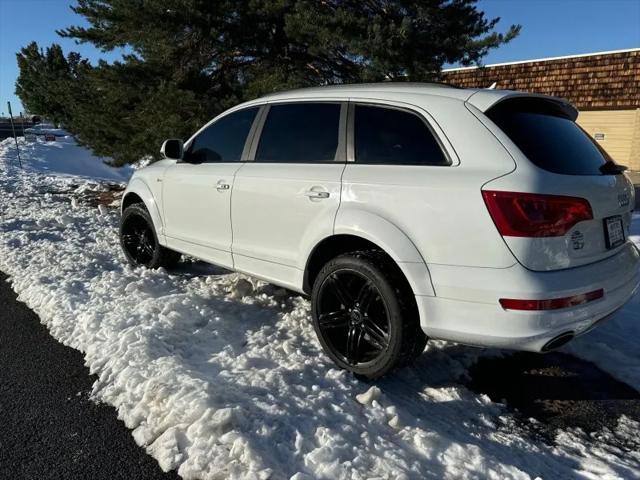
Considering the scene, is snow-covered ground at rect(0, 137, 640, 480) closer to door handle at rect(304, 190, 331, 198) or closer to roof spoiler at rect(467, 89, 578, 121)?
door handle at rect(304, 190, 331, 198)

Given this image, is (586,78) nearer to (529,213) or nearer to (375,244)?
(375,244)

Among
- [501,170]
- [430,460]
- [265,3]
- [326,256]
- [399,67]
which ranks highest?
[265,3]

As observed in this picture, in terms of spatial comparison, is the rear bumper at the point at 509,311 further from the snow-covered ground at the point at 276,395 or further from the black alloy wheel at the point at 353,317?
the snow-covered ground at the point at 276,395

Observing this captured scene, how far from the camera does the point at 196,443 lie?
2.46m

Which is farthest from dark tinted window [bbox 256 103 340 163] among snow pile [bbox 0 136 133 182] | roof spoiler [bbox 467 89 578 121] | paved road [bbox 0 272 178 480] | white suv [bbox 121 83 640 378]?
snow pile [bbox 0 136 133 182]

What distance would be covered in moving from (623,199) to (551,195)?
0.87 meters

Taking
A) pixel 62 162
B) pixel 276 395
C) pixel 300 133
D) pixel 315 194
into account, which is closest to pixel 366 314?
pixel 276 395

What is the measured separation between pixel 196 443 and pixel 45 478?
71cm

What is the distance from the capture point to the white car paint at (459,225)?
2.54m

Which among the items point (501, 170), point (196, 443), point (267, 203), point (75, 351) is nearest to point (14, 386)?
point (75, 351)

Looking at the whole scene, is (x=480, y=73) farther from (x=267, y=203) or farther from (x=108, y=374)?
(x=108, y=374)

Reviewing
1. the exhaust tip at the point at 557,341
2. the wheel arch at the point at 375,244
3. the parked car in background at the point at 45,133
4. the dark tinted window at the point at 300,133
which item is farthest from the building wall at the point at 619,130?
the parked car in background at the point at 45,133

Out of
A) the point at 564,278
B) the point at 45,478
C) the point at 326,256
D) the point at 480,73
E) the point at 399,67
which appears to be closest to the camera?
the point at 45,478

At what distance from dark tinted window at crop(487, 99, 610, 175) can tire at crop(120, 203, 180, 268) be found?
367 centimetres
